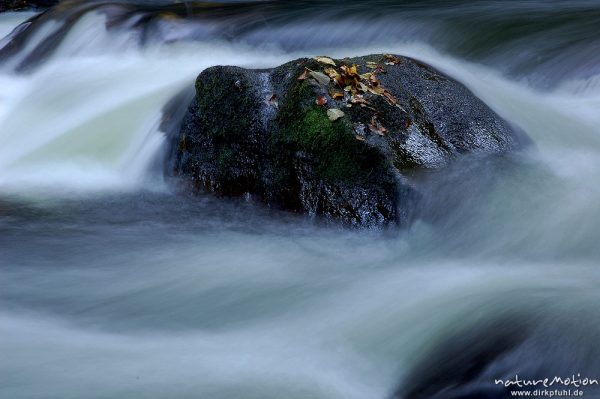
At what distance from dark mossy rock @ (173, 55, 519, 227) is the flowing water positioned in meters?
0.18

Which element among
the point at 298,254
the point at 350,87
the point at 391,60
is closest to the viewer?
the point at 298,254

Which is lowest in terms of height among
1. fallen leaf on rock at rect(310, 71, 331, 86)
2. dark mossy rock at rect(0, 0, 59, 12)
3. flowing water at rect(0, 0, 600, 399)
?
flowing water at rect(0, 0, 600, 399)

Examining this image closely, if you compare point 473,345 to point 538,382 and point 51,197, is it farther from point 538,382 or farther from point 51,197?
point 51,197

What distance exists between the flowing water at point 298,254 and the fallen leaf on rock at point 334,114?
76cm

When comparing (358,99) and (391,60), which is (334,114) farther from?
(391,60)

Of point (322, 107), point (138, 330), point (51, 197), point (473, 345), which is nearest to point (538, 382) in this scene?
point (473, 345)

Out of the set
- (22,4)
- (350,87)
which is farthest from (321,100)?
(22,4)

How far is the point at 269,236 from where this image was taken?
5.04 m

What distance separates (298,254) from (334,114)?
1.01 meters

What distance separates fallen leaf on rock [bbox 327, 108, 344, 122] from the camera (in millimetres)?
4938

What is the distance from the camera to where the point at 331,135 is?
493 cm

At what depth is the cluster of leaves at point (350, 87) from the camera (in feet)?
16.3

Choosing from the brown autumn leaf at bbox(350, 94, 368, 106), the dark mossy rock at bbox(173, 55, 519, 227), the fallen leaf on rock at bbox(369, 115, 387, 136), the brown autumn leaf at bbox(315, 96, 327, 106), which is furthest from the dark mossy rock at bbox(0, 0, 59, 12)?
the fallen leaf on rock at bbox(369, 115, 387, 136)

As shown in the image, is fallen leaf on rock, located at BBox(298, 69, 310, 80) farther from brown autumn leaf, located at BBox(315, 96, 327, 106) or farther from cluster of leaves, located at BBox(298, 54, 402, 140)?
brown autumn leaf, located at BBox(315, 96, 327, 106)
